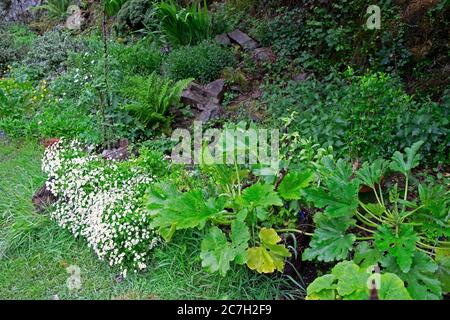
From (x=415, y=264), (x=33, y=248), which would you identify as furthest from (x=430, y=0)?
(x=33, y=248)

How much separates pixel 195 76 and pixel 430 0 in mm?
2947

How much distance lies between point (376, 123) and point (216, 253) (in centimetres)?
210

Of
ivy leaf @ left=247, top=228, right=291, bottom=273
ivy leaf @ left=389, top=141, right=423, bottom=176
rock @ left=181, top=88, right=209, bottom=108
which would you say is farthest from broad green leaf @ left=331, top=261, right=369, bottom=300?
rock @ left=181, top=88, right=209, bottom=108

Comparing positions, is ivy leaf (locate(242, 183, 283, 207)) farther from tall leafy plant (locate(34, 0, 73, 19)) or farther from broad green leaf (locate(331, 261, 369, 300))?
tall leafy plant (locate(34, 0, 73, 19))

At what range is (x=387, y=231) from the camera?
9.04 ft

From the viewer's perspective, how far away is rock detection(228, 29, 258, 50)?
6781mm

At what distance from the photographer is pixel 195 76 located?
20.5ft

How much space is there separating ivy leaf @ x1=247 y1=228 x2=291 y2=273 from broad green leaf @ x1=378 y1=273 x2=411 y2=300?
2.30 feet

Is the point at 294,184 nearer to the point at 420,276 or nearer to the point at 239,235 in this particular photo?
the point at 239,235

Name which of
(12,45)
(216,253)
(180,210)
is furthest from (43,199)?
(12,45)

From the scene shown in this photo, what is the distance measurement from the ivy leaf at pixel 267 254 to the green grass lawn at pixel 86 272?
6.9 inches

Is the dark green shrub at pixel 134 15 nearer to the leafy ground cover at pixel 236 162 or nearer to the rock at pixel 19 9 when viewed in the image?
the leafy ground cover at pixel 236 162

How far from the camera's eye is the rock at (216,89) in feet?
19.4
